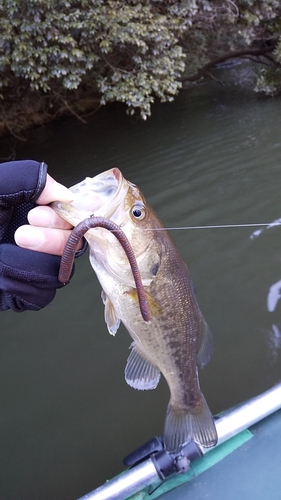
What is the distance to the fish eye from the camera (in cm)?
176

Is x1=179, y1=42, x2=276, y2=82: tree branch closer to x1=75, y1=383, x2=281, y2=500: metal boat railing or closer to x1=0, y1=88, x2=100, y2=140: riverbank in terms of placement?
x1=0, y1=88, x2=100, y2=140: riverbank

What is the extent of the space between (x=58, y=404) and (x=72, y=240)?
2426 mm

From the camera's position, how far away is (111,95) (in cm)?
811

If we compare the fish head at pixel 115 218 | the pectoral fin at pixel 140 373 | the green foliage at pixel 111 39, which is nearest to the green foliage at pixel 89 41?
the green foliage at pixel 111 39

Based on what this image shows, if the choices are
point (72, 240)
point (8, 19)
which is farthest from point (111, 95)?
point (72, 240)

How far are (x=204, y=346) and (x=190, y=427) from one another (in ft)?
1.41

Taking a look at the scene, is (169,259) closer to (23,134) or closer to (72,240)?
(72,240)

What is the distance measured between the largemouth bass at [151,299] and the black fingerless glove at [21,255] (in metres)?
0.15

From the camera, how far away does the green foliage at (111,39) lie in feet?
22.7

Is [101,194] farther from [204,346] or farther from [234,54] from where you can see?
[234,54]

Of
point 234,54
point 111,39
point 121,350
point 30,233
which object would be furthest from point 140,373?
point 234,54

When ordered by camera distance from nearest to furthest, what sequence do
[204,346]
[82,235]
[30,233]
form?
1. [82,235]
2. [30,233]
3. [204,346]

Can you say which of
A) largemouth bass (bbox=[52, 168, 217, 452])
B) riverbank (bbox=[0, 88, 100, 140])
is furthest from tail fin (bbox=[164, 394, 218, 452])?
riverbank (bbox=[0, 88, 100, 140])

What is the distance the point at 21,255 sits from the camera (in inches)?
62.4
